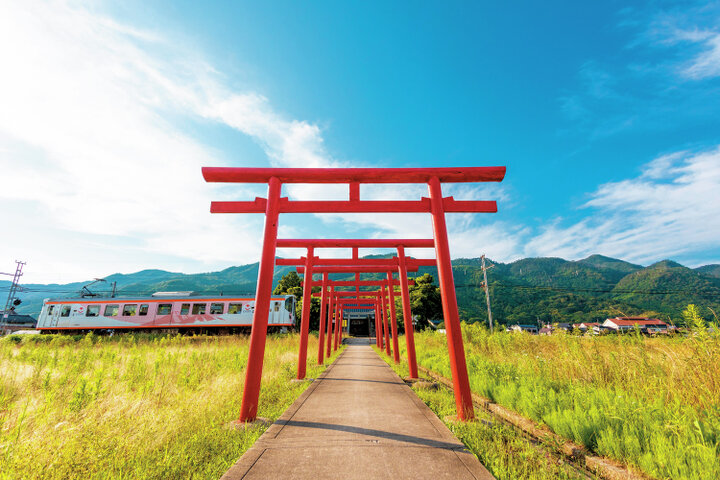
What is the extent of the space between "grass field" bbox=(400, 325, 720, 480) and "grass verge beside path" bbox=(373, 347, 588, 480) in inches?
17.4

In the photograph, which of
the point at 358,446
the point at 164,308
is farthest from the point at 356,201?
the point at 164,308

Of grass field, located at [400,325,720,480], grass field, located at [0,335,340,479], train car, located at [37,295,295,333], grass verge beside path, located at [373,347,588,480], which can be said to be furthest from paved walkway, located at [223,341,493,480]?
train car, located at [37,295,295,333]

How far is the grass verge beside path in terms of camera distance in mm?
2324

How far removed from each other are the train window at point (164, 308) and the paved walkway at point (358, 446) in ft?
61.2

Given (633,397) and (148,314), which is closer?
(633,397)

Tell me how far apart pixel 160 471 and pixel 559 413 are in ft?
12.6

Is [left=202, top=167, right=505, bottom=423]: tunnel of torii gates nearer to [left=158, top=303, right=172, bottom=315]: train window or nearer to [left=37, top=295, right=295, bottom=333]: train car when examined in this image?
[left=37, top=295, right=295, bottom=333]: train car

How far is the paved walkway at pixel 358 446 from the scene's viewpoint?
7.55 ft

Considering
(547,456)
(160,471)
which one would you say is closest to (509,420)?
(547,456)

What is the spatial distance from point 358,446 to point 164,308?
825 inches

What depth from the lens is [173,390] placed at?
486 centimetres

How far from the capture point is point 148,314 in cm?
1902

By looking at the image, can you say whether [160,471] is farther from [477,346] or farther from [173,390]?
[477,346]

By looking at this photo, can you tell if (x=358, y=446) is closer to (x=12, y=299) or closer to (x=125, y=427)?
(x=125, y=427)
